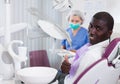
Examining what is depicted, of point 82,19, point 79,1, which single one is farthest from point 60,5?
point 79,1

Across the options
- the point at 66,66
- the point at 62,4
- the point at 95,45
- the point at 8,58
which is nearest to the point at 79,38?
the point at 62,4

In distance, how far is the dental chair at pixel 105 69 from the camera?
1.04m

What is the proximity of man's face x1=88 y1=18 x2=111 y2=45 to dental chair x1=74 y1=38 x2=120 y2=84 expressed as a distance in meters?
0.13

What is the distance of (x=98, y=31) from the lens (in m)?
1.24

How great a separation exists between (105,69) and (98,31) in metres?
0.27

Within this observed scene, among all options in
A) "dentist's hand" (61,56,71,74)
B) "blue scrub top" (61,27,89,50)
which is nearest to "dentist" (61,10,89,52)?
"blue scrub top" (61,27,89,50)

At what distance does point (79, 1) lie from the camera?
302cm

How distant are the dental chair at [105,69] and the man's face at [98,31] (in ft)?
0.43

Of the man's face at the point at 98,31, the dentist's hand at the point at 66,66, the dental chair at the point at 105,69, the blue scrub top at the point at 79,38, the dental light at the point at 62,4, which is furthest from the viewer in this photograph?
the blue scrub top at the point at 79,38

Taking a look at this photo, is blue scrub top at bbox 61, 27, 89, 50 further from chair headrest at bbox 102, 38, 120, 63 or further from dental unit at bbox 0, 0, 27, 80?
chair headrest at bbox 102, 38, 120, 63

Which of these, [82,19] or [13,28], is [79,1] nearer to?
[82,19]

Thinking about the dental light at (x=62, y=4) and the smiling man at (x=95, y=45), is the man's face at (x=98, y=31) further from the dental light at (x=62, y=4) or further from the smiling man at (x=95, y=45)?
the dental light at (x=62, y=4)

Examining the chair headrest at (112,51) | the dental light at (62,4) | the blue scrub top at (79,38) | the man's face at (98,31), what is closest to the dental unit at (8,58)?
the man's face at (98,31)

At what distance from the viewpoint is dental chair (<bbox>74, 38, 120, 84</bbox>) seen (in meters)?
1.04
